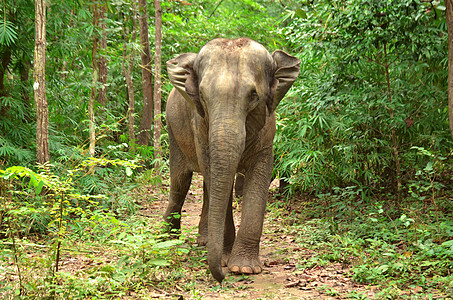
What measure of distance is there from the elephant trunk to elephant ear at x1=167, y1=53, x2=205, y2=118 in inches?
27.0

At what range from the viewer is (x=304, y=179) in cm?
766

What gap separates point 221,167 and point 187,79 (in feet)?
4.00

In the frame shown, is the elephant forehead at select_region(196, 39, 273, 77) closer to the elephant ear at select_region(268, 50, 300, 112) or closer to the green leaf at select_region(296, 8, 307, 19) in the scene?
the elephant ear at select_region(268, 50, 300, 112)

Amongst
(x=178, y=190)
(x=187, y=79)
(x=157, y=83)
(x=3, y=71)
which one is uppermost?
(x=157, y=83)

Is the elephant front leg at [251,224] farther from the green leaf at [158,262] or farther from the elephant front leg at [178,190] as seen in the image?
the elephant front leg at [178,190]

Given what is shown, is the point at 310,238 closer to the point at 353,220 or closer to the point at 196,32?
the point at 353,220

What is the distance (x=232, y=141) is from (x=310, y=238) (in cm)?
250

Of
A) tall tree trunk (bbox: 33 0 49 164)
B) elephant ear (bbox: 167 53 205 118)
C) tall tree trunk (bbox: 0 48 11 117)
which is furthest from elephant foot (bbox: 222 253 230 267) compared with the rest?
tall tree trunk (bbox: 0 48 11 117)

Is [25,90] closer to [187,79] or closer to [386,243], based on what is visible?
[187,79]

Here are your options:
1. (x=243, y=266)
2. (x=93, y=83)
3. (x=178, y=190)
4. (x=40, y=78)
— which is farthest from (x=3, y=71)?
(x=243, y=266)

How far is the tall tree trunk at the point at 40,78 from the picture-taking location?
252 inches

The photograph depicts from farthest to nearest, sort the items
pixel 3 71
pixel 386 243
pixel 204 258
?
pixel 3 71, pixel 386 243, pixel 204 258

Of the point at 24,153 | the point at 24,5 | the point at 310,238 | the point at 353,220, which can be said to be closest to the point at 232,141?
the point at 310,238

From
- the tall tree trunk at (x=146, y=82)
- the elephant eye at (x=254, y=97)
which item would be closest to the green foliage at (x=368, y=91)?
the elephant eye at (x=254, y=97)
